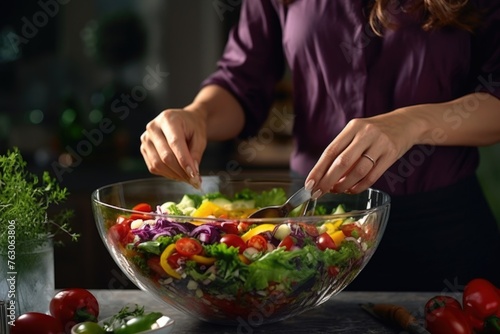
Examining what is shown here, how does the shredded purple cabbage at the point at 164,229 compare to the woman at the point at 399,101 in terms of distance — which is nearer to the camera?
the shredded purple cabbage at the point at 164,229

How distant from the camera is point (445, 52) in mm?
1635

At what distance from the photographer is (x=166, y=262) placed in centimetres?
118

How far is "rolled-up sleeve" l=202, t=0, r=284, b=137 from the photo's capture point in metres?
1.89

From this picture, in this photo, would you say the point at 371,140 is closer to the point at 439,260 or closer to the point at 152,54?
the point at 439,260

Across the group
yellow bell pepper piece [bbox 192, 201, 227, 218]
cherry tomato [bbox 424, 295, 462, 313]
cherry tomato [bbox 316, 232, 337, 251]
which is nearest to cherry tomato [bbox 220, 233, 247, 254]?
cherry tomato [bbox 316, 232, 337, 251]

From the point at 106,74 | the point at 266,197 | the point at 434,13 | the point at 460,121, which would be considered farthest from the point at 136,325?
the point at 106,74

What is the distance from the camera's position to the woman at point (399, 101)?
5.18 feet

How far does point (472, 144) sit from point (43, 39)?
7.24ft

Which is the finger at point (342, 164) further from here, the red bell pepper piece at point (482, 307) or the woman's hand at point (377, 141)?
the red bell pepper piece at point (482, 307)

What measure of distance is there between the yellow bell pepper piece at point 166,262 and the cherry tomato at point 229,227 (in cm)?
8

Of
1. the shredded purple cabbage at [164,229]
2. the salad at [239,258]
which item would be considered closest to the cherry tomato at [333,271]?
the salad at [239,258]

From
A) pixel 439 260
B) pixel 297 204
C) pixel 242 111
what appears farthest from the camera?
pixel 242 111

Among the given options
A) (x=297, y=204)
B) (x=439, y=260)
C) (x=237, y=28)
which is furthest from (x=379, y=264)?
(x=237, y=28)

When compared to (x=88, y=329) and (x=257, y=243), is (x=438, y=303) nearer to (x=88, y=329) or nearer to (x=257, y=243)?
(x=257, y=243)
